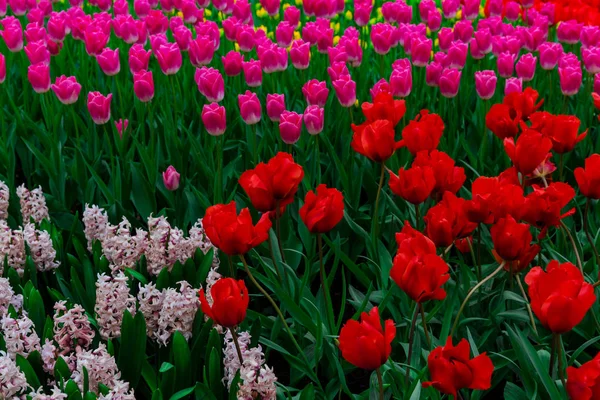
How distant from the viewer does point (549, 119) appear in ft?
8.38

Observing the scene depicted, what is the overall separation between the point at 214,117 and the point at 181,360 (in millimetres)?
1244

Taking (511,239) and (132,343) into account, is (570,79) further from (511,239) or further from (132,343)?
(132,343)

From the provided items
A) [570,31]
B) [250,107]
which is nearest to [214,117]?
[250,107]

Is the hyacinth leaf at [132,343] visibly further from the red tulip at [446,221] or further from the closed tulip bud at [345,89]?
the closed tulip bud at [345,89]

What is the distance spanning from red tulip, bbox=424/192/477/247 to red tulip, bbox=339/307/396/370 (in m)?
0.47

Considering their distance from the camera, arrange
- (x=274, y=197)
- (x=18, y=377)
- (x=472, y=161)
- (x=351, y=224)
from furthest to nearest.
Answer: (x=472, y=161) < (x=351, y=224) < (x=274, y=197) < (x=18, y=377)

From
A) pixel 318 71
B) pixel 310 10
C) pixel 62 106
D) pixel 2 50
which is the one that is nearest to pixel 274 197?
pixel 62 106

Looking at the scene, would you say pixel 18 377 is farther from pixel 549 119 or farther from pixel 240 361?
pixel 549 119

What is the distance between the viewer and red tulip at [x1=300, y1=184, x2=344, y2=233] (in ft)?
6.64

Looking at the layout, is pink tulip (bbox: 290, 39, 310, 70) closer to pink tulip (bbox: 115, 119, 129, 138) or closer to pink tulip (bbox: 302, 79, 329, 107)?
pink tulip (bbox: 302, 79, 329, 107)

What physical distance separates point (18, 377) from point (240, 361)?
0.54 meters

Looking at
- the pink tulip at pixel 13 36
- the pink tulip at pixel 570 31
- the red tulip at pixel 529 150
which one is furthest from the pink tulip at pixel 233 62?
the pink tulip at pixel 570 31

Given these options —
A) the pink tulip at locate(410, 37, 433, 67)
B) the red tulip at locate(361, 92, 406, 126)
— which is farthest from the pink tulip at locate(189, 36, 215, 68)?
the red tulip at locate(361, 92, 406, 126)

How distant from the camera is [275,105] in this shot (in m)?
3.30
